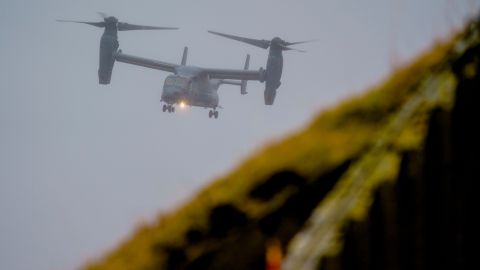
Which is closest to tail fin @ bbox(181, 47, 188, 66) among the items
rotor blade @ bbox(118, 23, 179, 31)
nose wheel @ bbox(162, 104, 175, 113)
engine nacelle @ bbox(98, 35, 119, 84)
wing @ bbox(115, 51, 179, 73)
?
rotor blade @ bbox(118, 23, 179, 31)

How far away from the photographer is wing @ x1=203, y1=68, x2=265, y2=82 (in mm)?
63406

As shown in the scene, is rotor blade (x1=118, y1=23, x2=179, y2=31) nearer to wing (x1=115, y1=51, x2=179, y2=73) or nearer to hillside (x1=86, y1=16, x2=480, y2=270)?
wing (x1=115, y1=51, x2=179, y2=73)

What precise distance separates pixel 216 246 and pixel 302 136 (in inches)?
37.9

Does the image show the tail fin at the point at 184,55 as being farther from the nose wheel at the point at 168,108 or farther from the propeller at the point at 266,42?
the nose wheel at the point at 168,108

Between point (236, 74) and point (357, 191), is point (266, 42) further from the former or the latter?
point (357, 191)

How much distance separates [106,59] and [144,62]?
19.8 ft

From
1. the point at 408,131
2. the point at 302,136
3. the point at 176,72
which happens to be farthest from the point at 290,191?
the point at 176,72

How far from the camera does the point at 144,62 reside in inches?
2611

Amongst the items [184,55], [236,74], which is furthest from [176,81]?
[184,55]

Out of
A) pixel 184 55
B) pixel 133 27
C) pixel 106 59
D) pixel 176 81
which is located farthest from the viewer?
pixel 184 55

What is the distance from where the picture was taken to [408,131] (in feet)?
10.3

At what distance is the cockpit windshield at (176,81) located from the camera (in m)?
59.7

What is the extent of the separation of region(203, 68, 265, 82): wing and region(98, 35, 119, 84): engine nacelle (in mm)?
12921

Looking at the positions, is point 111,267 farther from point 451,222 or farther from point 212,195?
point 451,222
